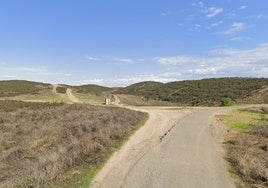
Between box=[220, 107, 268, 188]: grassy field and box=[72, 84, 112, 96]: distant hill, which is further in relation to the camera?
box=[72, 84, 112, 96]: distant hill

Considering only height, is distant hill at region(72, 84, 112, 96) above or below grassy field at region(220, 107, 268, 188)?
above

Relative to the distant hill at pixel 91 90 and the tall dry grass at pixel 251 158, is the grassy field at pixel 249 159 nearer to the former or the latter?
the tall dry grass at pixel 251 158

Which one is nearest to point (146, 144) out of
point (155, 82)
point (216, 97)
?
point (216, 97)

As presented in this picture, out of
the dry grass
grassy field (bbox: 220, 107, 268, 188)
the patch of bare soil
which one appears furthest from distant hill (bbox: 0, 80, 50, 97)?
grassy field (bbox: 220, 107, 268, 188)

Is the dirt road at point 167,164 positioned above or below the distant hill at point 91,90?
below

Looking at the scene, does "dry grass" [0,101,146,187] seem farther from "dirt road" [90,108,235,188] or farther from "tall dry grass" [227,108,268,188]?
"tall dry grass" [227,108,268,188]

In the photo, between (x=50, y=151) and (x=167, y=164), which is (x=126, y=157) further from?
(x=50, y=151)

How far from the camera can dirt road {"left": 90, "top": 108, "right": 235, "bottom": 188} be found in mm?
8789

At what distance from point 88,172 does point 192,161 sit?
3831 millimetres

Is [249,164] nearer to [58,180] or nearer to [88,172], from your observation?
[88,172]

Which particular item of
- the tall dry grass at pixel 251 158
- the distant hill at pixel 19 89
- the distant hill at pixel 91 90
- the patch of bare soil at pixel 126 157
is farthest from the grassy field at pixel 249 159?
the distant hill at pixel 19 89

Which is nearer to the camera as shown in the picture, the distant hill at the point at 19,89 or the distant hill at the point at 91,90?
the distant hill at the point at 19,89

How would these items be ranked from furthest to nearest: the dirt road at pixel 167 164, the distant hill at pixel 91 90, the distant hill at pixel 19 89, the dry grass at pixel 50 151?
the distant hill at pixel 91 90 → the distant hill at pixel 19 89 → the dry grass at pixel 50 151 → the dirt road at pixel 167 164

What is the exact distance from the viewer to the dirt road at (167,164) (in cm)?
879
